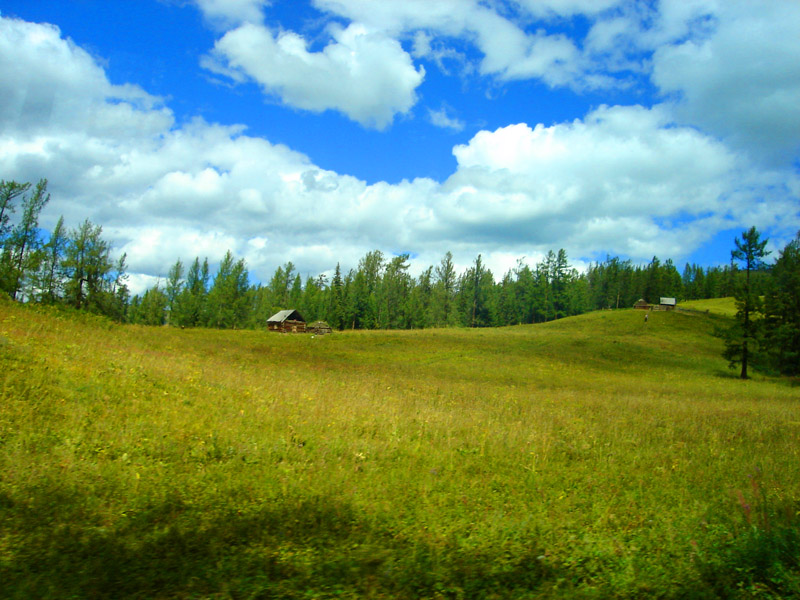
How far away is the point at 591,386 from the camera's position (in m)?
28.0

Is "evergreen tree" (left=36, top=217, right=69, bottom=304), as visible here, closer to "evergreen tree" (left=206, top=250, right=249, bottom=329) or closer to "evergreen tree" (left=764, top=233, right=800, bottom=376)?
"evergreen tree" (left=206, top=250, right=249, bottom=329)

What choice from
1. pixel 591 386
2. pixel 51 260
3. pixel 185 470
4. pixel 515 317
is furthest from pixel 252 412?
pixel 515 317

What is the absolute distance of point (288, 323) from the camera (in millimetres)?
78625

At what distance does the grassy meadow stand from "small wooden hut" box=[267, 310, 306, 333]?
216 feet

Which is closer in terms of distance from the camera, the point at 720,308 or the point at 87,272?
the point at 87,272

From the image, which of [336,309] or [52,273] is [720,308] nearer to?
[336,309]

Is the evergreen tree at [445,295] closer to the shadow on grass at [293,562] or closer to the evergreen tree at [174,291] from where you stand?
the evergreen tree at [174,291]

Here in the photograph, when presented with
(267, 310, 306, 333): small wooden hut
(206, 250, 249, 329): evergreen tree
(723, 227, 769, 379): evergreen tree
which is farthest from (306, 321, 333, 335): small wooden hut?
(723, 227, 769, 379): evergreen tree

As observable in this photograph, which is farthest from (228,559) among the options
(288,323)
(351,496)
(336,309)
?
(336,309)

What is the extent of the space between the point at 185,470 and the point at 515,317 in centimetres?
11826

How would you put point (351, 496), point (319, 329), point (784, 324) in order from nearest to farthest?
1. point (351, 496)
2. point (784, 324)
3. point (319, 329)

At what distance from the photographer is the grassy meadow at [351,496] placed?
4547 mm

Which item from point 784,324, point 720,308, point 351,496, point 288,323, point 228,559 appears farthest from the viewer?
point 720,308

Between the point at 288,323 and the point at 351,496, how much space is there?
74817mm
